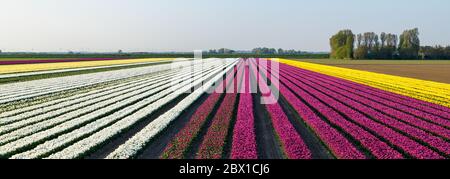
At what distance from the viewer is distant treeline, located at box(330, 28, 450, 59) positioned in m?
125

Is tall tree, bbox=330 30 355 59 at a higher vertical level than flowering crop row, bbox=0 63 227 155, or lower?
higher

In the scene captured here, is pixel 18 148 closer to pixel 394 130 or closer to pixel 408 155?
pixel 408 155

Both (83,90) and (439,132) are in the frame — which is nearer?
(439,132)

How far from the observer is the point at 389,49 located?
130875 mm

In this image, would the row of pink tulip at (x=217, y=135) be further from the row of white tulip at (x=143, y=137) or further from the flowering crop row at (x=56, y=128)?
the flowering crop row at (x=56, y=128)

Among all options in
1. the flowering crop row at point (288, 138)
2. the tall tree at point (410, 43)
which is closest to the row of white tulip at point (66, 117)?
the flowering crop row at point (288, 138)

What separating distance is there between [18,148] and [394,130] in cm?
1326

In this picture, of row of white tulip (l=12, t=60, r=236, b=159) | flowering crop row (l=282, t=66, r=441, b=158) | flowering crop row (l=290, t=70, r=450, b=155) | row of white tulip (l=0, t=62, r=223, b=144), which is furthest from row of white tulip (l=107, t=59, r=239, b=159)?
flowering crop row (l=290, t=70, r=450, b=155)

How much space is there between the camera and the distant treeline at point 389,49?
124938mm

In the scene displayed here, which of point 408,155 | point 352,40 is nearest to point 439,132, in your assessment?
point 408,155

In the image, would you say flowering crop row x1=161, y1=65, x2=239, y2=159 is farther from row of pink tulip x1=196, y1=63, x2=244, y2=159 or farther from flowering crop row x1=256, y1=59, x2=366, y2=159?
flowering crop row x1=256, y1=59, x2=366, y2=159
